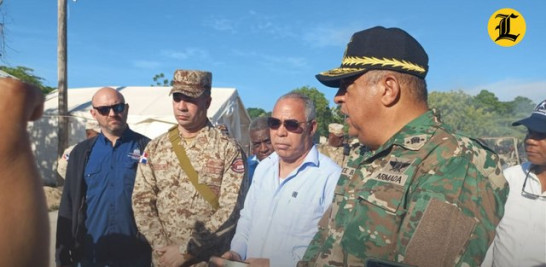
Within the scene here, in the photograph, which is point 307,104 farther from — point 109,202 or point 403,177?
point 109,202

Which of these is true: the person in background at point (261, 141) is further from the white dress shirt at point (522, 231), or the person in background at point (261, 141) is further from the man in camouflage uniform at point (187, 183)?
the white dress shirt at point (522, 231)

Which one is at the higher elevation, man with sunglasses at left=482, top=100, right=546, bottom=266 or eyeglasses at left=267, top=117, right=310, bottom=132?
eyeglasses at left=267, top=117, right=310, bottom=132

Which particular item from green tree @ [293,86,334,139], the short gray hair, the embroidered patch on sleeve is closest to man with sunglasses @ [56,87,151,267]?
the embroidered patch on sleeve

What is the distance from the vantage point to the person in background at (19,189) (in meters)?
0.95

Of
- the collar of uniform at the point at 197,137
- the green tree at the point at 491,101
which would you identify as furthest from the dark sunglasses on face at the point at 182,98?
the green tree at the point at 491,101

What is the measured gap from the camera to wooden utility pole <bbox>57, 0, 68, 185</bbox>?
41.1 feet

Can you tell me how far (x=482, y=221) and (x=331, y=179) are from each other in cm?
144

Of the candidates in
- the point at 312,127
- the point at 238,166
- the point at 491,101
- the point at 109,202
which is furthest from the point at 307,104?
the point at 491,101

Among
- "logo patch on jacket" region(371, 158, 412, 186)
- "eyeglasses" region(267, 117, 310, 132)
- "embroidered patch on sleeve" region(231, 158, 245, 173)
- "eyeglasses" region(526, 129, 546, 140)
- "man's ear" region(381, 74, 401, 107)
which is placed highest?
"man's ear" region(381, 74, 401, 107)

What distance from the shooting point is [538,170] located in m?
2.99

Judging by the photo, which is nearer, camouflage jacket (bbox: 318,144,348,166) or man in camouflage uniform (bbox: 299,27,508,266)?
man in camouflage uniform (bbox: 299,27,508,266)

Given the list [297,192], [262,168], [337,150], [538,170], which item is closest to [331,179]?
[297,192]

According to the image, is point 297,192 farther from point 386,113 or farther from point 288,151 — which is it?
point 386,113

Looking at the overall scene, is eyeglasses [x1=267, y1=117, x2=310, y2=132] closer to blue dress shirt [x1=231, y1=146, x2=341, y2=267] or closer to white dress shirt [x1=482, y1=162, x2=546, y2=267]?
blue dress shirt [x1=231, y1=146, x2=341, y2=267]
